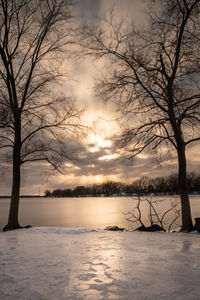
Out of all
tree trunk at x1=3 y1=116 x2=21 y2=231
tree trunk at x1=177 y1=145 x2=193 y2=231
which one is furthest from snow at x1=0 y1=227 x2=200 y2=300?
tree trunk at x1=3 y1=116 x2=21 y2=231

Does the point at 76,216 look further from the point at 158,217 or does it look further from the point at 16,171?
the point at 16,171

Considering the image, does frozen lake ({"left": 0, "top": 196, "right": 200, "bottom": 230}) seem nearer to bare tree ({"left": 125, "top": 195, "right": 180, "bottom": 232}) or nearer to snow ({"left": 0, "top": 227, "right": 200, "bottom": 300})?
bare tree ({"left": 125, "top": 195, "right": 180, "bottom": 232})

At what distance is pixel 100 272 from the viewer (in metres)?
4.03

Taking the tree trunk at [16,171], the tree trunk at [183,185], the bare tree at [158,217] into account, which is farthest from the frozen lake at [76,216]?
the tree trunk at [16,171]

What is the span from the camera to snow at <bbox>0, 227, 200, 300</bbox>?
322 centimetres

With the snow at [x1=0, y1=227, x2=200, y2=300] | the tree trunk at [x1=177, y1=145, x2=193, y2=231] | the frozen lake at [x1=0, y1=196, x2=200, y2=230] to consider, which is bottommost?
the frozen lake at [x1=0, y1=196, x2=200, y2=230]

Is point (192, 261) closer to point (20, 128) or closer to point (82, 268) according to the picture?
point (82, 268)

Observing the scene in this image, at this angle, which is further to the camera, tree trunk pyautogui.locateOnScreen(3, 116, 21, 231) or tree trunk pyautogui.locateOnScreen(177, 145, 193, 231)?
tree trunk pyautogui.locateOnScreen(3, 116, 21, 231)

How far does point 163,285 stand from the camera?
11.4 feet

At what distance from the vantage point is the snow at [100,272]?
322 centimetres

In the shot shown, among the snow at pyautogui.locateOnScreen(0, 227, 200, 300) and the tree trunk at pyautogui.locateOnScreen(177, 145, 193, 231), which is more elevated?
the tree trunk at pyautogui.locateOnScreen(177, 145, 193, 231)

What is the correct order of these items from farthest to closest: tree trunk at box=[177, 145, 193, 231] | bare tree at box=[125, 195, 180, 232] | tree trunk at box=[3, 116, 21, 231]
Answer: bare tree at box=[125, 195, 180, 232]
tree trunk at box=[3, 116, 21, 231]
tree trunk at box=[177, 145, 193, 231]

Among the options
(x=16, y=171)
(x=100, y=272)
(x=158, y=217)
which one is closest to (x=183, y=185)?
(x=100, y=272)

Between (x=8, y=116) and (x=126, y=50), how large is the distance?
7143 mm
